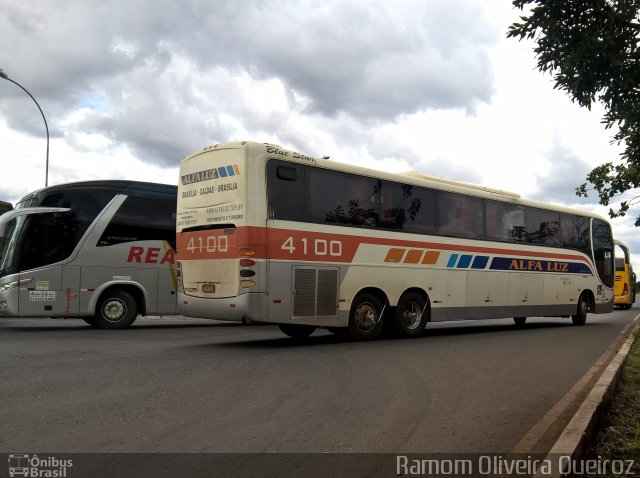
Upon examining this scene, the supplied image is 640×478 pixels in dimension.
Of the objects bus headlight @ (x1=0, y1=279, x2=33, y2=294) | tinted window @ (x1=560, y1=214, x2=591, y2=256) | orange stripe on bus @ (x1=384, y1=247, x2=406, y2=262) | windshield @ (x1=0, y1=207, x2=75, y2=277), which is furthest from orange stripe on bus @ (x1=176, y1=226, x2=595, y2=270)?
tinted window @ (x1=560, y1=214, x2=591, y2=256)

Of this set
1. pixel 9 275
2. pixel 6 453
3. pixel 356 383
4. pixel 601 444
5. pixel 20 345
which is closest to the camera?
pixel 6 453

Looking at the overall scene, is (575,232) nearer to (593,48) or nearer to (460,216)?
(460,216)

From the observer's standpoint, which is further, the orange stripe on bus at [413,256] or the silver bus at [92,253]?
the silver bus at [92,253]

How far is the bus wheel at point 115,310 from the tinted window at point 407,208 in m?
6.79

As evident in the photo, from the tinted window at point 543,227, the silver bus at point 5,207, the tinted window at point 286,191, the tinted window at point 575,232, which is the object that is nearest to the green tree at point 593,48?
the tinted window at point 286,191

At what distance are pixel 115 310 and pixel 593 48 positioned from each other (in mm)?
12241

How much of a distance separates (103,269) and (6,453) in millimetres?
10493

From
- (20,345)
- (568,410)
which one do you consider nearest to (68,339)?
(20,345)

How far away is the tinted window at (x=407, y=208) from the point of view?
11836mm

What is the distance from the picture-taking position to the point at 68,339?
36.6 feet

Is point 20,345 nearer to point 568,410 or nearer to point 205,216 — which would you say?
point 205,216

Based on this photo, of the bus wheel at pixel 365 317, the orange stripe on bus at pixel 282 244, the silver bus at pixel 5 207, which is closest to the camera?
the orange stripe on bus at pixel 282 244

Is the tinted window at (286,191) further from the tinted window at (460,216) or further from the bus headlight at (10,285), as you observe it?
the bus headlight at (10,285)

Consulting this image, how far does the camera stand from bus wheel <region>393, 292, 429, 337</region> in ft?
39.1
